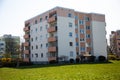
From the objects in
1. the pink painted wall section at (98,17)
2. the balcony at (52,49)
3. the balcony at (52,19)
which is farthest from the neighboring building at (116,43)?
the balcony at (52,19)

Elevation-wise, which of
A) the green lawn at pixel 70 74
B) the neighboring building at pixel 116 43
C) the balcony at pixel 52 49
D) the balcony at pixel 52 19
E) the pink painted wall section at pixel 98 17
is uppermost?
the pink painted wall section at pixel 98 17

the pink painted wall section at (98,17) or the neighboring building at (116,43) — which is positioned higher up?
the pink painted wall section at (98,17)

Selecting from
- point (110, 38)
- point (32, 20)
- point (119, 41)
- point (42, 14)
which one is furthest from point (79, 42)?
point (110, 38)

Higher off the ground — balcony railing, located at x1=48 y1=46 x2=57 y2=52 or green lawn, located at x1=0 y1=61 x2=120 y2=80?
balcony railing, located at x1=48 y1=46 x2=57 y2=52

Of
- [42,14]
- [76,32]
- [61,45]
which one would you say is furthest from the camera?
[42,14]

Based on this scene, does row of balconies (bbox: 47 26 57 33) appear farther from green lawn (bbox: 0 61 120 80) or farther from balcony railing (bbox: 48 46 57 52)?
green lawn (bbox: 0 61 120 80)

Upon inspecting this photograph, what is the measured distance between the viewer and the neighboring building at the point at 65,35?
178 feet

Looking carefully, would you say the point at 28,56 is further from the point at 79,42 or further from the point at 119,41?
the point at 119,41

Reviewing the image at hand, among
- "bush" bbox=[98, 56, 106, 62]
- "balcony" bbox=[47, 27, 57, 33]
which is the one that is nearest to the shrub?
"bush" bbox=[98, 56, 106, 62]

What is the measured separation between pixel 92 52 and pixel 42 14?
69.2ft

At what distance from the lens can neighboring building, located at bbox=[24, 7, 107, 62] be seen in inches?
2137

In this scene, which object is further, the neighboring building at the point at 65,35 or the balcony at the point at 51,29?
the balcony at the point at 51,29

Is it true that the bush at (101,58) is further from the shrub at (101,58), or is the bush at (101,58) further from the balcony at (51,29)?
the balcony at (51,29)

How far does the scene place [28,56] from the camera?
234 feet
